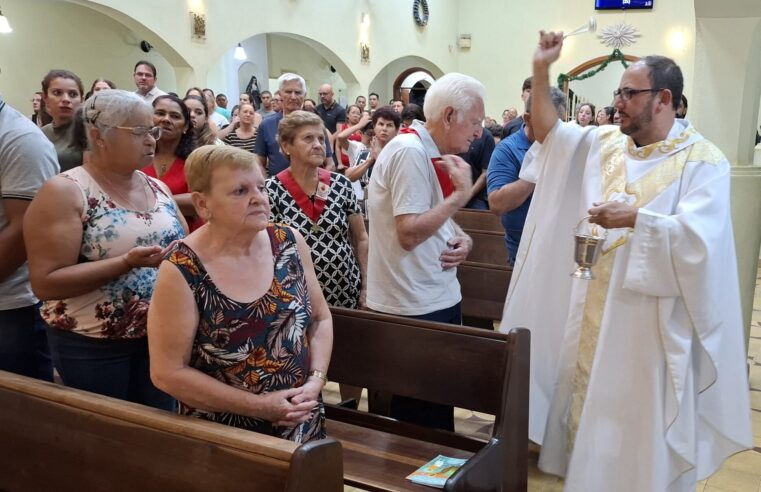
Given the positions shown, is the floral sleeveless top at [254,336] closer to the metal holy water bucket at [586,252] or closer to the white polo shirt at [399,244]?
the white polo shirt at [399,244]

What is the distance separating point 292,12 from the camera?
12.0 m

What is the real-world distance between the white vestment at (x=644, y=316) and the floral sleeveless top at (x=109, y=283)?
1557 millimetres

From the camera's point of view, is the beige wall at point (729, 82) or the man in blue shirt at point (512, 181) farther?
the beige wall at point (729, 82)

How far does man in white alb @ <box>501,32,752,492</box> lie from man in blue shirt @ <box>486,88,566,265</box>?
1.35 feet

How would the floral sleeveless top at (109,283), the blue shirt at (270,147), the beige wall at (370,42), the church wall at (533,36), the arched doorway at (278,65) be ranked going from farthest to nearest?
the church wall at (533,36)
the arched doorway at (278,65)
the blue shirt at (270,147)
the beige wall at (370,42)
the floral sleeveless top at (109,283)

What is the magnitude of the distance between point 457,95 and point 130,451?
1.57 meters

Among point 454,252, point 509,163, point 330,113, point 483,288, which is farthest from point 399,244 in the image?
point 330,113

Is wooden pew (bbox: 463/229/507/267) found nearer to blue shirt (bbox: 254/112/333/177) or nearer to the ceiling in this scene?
blue shirt (bbox: 254/112/333/177)

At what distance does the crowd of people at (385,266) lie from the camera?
1672 mm

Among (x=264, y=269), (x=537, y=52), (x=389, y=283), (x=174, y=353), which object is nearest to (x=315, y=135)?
(x=389, y=283)

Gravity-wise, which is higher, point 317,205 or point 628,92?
point 628,92

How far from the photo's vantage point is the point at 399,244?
2475 mm

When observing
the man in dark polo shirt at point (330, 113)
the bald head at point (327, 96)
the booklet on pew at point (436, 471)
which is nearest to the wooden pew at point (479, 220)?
the booklet on pew at point (436, 471)

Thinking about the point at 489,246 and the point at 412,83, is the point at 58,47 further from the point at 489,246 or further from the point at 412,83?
→ the point at 412,83
